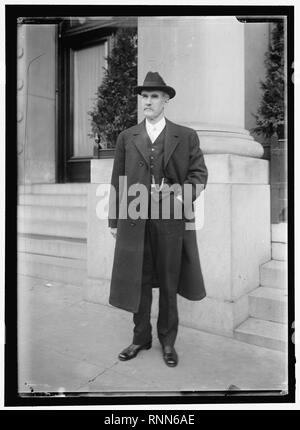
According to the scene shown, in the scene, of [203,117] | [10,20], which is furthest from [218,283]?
[10,20]

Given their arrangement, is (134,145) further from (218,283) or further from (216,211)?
(218,283)

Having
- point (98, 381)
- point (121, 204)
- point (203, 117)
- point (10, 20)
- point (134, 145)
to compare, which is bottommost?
point (98, 381)

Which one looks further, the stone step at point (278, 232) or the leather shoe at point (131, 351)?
the stone step at point (278, 232)

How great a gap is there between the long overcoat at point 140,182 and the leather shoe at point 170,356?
0.45 m

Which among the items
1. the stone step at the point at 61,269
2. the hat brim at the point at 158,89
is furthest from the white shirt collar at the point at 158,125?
the stone step at the point at 61,269

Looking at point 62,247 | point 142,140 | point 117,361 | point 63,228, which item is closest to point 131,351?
point 117,361

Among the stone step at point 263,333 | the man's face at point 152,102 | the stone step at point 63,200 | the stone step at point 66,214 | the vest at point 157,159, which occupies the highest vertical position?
the man's face at point 152,102

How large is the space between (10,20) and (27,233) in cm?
173

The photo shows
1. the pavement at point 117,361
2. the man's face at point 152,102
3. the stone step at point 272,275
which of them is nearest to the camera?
the pavement at point 117,361

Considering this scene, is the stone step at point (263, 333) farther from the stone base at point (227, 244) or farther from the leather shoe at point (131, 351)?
the leather shoe at point (131, 351)

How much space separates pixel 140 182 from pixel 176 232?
515 mm

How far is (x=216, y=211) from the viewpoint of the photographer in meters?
3.53

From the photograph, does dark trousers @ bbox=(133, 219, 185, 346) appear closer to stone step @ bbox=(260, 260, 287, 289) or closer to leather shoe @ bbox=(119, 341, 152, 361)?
leather shoe @ bbox=(119, 341, 152, 361)

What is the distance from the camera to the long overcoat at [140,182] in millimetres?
2984
